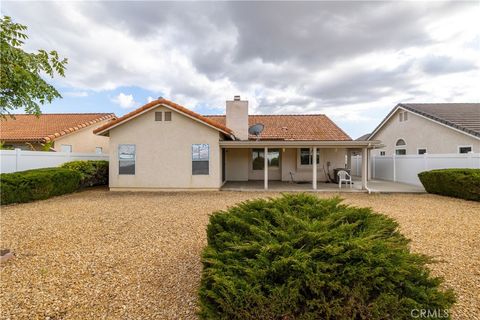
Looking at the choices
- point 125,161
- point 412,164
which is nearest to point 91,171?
point 125,161

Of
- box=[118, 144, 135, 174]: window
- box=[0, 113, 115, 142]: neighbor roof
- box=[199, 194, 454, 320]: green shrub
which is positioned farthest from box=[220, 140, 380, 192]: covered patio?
box=[199, 194, 454, 320]: green shrub

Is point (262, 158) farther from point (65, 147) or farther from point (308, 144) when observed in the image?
point (65, 147)

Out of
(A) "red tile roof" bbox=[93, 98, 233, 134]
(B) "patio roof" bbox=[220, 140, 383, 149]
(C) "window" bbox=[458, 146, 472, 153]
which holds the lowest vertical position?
(C) "window" bbox=[458, 146, 472, 153]

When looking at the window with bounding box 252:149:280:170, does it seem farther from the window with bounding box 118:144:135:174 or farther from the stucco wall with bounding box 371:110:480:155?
the stucco wall with bounding box 371:110:480:155

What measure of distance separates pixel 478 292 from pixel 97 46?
15268mm

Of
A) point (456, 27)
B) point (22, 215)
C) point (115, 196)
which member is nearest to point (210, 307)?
point (22, 215)

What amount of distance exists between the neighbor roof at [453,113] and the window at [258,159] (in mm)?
→ 11634

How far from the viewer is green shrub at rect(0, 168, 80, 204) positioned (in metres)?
9.39

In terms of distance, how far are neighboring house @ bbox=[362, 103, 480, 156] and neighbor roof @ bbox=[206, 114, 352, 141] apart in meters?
5.59

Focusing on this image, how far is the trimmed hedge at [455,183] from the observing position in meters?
10.3

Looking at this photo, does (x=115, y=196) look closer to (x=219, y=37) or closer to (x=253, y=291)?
(x=219, y=37)

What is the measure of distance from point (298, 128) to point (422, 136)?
8739mm

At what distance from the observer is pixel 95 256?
15.5 feet

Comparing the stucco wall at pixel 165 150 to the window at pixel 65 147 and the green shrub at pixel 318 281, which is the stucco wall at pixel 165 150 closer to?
the window at pixel 65 147
